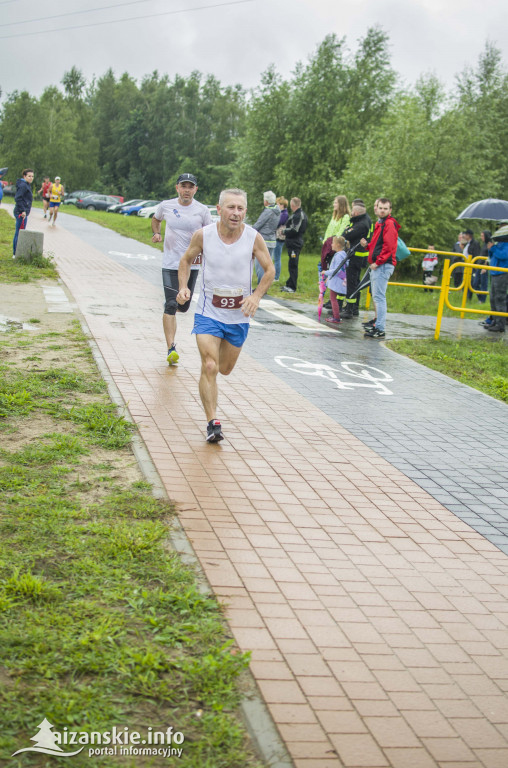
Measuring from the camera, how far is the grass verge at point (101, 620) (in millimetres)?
2893

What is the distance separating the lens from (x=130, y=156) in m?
96.5

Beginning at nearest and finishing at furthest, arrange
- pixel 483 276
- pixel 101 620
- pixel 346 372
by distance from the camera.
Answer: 1. pixel 101 620
2. pixel 346 372
3. pixel 483 276

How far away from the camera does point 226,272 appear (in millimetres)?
6395

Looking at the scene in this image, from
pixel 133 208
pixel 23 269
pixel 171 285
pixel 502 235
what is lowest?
pixel 23 269

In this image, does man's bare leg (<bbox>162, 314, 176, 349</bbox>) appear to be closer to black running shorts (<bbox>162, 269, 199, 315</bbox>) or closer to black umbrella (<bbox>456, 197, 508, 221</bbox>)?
black running shorts (<bbox>162, 269, 199, 315</bbox>)

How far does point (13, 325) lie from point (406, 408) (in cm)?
502

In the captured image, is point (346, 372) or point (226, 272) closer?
point (226, 272)

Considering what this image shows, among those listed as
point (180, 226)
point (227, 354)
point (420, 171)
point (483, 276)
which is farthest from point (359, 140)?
point (227, 354)

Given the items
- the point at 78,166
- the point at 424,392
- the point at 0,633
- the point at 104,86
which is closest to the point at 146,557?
the point at 0,633

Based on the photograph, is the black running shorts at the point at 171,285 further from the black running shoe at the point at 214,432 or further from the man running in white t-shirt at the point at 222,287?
the black running shoe at the point at 214,432

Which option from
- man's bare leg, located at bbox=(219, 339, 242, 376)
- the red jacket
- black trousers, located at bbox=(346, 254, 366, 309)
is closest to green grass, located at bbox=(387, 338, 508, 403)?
the red jacket

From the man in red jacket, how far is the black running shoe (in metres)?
6.68

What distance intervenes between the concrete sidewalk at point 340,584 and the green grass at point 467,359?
340 centimetres

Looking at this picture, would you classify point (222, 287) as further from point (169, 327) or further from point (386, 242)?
point (386, 242)
